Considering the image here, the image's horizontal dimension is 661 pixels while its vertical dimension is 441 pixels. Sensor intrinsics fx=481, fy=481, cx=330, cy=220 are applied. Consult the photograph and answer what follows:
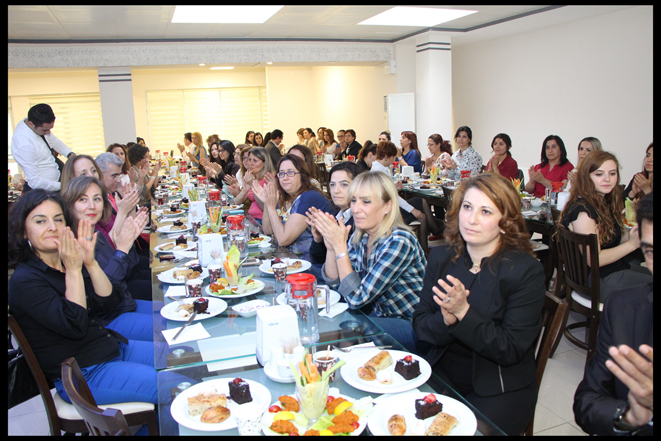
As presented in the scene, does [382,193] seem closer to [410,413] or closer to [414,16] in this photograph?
[410,413]

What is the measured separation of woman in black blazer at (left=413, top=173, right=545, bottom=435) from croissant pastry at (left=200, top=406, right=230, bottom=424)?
0.74m

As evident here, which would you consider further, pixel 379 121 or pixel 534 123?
pixel 379 121

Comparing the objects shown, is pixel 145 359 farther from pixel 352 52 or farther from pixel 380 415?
pixel 352 52

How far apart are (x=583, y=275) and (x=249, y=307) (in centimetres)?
200

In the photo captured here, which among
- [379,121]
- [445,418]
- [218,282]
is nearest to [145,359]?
[218,282]

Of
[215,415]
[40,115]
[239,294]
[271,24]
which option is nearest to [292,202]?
[239,294]

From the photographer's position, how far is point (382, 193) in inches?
88.9

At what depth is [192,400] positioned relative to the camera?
4.45ft

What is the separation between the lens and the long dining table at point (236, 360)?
1.31 metres

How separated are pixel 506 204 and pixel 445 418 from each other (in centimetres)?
85

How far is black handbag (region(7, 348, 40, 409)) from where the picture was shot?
1.87 m

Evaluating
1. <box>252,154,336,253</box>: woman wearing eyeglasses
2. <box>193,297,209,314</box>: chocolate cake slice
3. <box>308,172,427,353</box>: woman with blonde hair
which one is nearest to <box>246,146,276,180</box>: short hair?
<box>252,154,336,253</box>: woman wearing eyeglasses

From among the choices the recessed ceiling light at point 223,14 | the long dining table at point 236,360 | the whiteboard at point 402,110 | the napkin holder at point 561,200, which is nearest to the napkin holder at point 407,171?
the napkin holder at point 561,200

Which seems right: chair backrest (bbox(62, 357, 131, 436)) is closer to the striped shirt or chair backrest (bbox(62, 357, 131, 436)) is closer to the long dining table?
the long dining table
